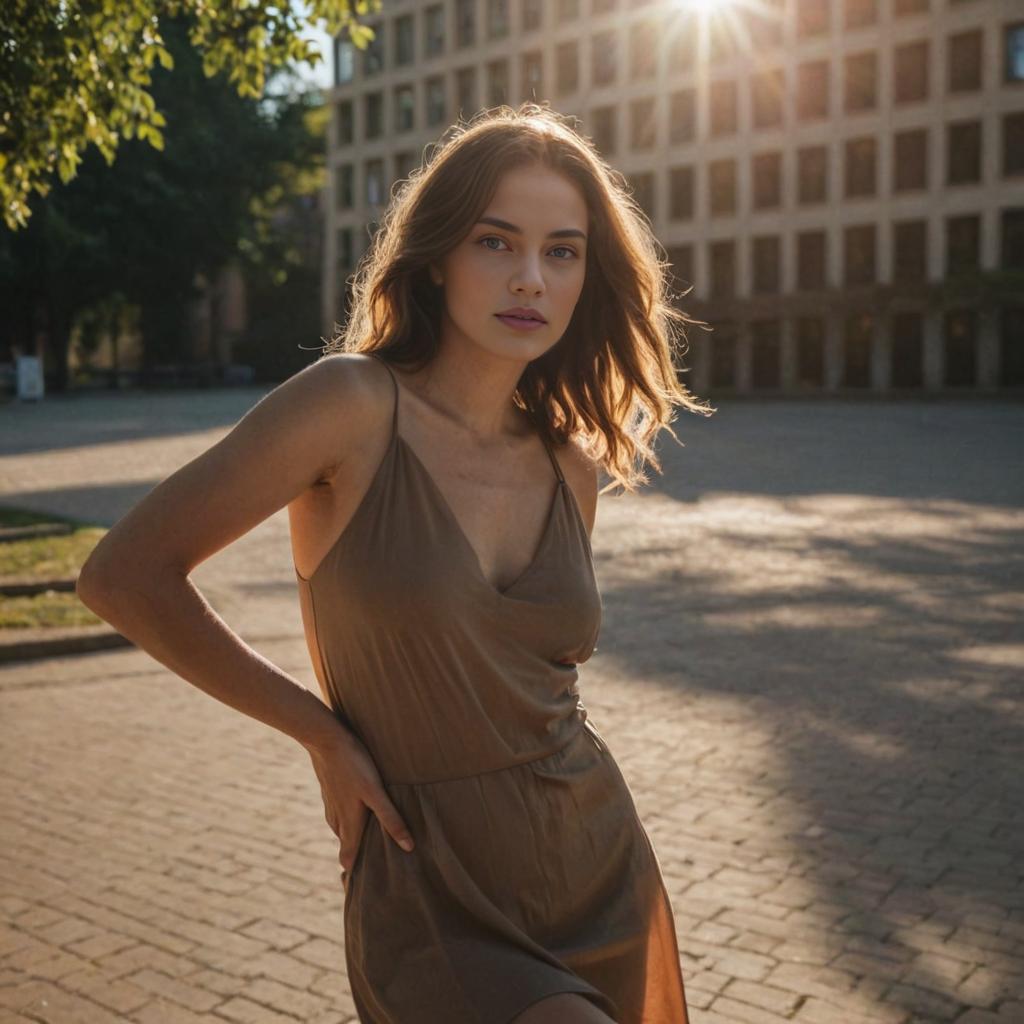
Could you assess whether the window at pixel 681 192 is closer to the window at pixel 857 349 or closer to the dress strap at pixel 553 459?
the window at pixel 857 349

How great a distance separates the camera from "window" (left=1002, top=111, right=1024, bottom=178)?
46969mm

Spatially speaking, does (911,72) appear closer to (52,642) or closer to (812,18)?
(812,18)

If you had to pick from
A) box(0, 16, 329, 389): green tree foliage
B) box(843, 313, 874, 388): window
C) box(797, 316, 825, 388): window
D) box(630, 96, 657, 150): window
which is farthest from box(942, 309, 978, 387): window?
box(0, 16, 329, 389): green tree foliage

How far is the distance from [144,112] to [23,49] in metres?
0.97

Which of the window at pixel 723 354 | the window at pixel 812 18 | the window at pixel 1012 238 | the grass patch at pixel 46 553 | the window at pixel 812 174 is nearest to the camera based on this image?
the grass patch at pixel 46 553

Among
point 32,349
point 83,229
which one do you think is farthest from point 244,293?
point 83,229

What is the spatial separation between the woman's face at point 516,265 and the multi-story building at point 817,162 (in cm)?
4395

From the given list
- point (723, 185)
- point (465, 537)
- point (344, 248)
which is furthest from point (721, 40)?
point (465, 537)

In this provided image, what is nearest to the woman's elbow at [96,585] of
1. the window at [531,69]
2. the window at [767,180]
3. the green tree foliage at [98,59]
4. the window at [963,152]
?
the green tree foliage at [98,59]

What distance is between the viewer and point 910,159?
50031 mm

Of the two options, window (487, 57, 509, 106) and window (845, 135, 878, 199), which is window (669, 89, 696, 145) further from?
window (487, 57, 509, 106)

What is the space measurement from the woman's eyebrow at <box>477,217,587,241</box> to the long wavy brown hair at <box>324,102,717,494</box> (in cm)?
2

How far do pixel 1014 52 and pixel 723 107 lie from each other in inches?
469

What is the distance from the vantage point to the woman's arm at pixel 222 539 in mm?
1914
